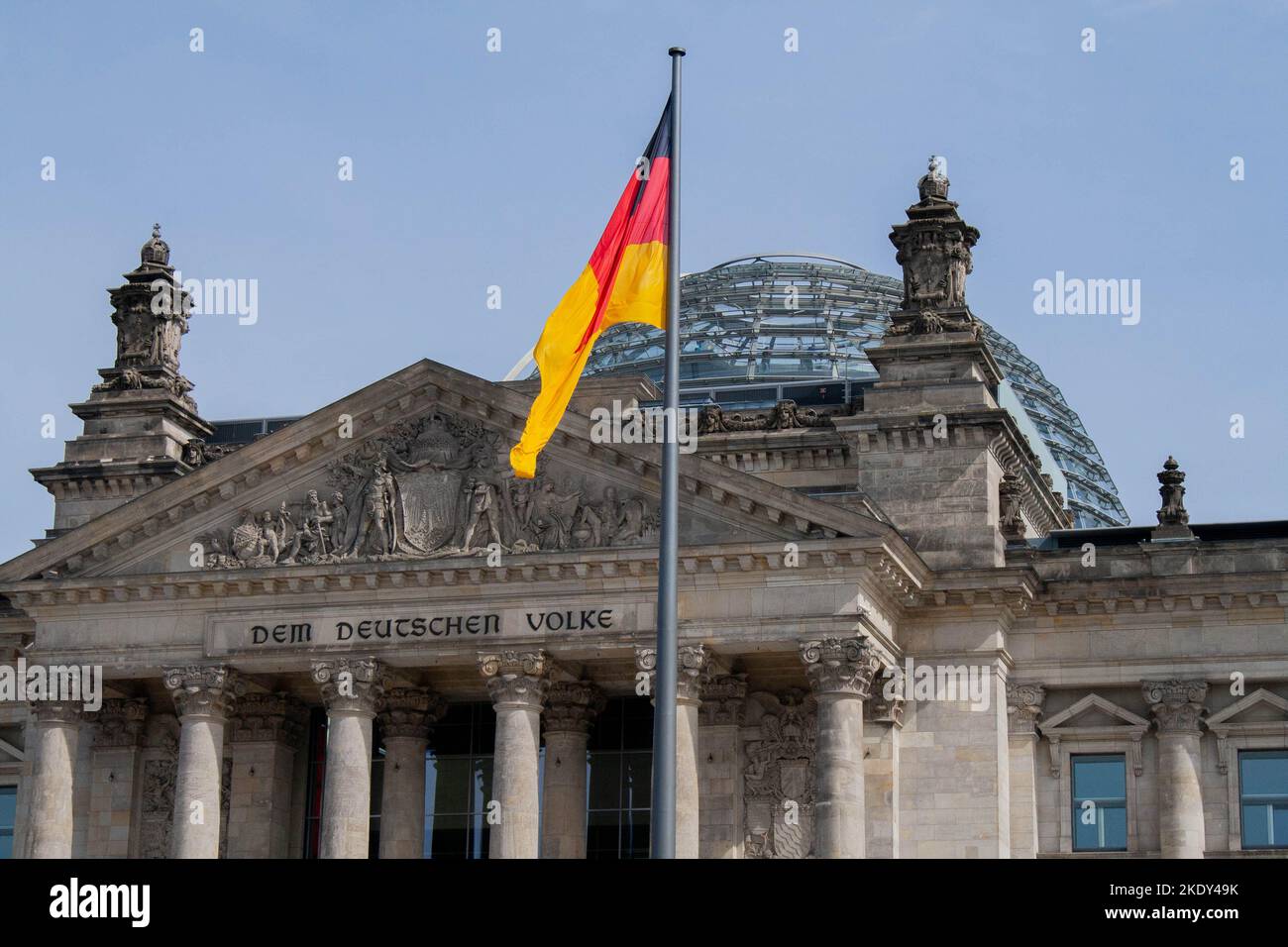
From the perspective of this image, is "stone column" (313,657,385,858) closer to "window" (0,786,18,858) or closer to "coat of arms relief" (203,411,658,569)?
"coat of arms relief" (203,411,658,569)

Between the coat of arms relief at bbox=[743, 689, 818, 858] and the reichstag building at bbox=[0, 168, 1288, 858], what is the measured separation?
0.07 m

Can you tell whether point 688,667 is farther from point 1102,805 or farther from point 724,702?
point 1102,805

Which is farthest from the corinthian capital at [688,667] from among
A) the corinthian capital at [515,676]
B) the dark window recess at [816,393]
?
the dark window recess at [816,393]

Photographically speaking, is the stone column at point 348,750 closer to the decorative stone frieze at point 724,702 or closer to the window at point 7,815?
the decorative stone frieze at point 724,702

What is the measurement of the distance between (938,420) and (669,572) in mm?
24119

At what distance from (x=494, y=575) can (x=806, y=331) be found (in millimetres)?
25418

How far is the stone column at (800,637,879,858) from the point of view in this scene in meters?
46.6

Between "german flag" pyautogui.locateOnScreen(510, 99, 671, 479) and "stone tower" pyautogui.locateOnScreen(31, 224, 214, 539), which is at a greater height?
"stone tower" pyautogui.locateOnScreen(31, 224, 214, 539)

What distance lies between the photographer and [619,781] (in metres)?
52.7

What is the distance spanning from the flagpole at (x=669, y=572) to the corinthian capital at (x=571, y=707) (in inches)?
841

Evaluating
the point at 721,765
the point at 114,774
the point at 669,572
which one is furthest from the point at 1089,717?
the point at 669,572

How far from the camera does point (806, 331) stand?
237 feet

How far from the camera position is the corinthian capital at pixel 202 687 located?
50.6 metres

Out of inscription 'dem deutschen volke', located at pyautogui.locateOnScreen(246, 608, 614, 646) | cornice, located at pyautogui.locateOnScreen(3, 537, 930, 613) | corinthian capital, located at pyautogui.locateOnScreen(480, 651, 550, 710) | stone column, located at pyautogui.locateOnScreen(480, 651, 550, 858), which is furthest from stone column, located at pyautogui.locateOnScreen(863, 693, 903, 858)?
corinthian capital, located at pyautogui.locateOnScreen(480, 651, 550, 710)
